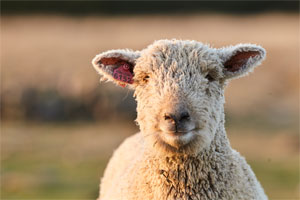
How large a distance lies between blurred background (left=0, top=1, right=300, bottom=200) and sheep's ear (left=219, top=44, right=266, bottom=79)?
10.9m

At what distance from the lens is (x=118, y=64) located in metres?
6.56

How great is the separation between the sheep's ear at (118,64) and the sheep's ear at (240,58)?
923mm

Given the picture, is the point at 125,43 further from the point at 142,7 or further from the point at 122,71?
the point at 122,71

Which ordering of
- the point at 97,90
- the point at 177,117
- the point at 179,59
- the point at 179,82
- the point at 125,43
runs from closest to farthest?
the point at 177,117 < the point at 179,82 < the point at 179,59 < the point at 97,90 < the point at 125,43

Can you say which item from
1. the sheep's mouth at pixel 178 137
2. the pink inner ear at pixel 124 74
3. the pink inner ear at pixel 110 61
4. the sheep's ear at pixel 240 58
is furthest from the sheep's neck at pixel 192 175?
the pink inner ear at pixel 110 61

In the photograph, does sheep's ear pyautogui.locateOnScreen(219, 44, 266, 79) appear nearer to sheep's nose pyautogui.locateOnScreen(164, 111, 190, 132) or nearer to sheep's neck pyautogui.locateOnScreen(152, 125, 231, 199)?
sheep's neck pyautogui.locateOnScreen(152, 125, 231, 199)

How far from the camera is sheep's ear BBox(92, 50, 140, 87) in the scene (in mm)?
6414

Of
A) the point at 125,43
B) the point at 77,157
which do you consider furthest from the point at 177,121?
the point at 125,43

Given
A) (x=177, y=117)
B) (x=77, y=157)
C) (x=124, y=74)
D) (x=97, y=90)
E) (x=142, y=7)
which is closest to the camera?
(x=177, y=117)

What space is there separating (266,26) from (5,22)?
1883 centimetres

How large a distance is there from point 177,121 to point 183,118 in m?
0.07

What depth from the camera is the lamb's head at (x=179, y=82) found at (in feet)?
18.5

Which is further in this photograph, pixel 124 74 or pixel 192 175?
pixel 124 74

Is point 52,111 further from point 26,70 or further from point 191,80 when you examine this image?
point 191,80
